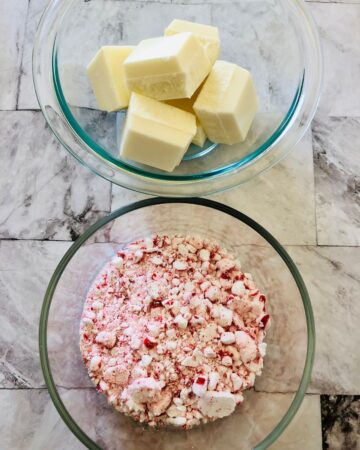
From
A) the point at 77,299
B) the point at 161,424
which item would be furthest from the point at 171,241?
the point at 161,424

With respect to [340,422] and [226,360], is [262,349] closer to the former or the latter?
[226,360]

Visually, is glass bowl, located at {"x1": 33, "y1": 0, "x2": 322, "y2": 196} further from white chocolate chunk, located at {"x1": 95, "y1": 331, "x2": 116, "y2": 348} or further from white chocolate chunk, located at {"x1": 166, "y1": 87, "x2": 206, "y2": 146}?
white chocolate chunk, located at {"x1": 95, "y1": 331, "x2": 116, "y2": 348}

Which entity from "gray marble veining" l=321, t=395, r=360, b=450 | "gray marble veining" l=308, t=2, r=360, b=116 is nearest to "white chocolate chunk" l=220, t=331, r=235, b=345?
"gray marble veining" l=321, t=395, r=360, b=450

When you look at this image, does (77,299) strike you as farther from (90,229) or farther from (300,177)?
(300,177)

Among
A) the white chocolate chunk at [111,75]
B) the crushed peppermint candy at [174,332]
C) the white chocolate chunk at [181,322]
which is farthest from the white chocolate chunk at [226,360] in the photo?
the white chocolate chunk at [111,75]

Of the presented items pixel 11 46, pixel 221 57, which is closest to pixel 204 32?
pixel 221 57

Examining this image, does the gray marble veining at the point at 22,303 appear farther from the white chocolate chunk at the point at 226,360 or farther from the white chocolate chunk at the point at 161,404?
the white chocolate chunk at the point at 226,360

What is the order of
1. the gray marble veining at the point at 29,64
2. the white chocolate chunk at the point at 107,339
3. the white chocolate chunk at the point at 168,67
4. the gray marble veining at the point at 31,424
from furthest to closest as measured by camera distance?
1. the gray marble veining at the point at 29,64
2. the gray marble veining at the point at 31,424
3. the white chocolate chunk at the point at 107,339
4. the white chocolate chunk at the point at 168,67
